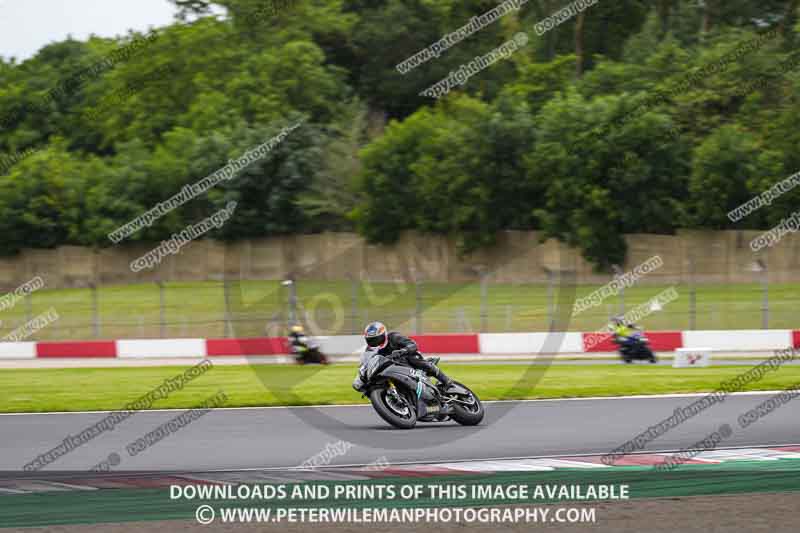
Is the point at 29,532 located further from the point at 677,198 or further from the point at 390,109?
the point at 390,109

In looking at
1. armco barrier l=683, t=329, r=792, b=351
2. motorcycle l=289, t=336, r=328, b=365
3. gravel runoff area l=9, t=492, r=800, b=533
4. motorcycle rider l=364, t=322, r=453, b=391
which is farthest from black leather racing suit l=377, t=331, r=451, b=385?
armco barrier l=683, t=329, r=792, b=351

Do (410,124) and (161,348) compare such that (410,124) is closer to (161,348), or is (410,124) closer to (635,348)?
(161,348)

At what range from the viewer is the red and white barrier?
92.3 feet

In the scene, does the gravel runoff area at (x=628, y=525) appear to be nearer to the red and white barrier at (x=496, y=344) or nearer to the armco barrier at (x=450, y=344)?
the red and white barrier at (x=496, y=344)

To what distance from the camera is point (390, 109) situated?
61.7 m

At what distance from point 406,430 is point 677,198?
31739mm

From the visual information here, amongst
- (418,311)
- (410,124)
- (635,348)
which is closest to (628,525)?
(635,348)

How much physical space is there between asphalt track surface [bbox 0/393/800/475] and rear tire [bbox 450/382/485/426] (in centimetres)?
12

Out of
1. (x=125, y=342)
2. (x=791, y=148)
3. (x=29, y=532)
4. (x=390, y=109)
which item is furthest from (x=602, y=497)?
(x=390, y=109)

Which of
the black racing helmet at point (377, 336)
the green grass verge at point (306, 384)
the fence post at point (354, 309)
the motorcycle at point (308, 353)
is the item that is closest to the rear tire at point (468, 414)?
the black racing helmet at point (377, 336)

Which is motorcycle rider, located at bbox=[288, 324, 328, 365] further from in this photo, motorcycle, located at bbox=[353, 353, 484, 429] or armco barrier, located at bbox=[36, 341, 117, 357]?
motorcycle, located at bbox=[353, 353, 484, 429]

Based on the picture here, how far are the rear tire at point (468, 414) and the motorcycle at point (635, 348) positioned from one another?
1196 cm

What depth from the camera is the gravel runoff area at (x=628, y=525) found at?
28.4ft

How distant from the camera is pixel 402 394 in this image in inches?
557
